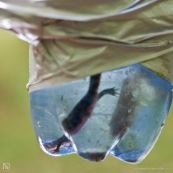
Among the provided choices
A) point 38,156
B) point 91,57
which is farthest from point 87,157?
point 38,156

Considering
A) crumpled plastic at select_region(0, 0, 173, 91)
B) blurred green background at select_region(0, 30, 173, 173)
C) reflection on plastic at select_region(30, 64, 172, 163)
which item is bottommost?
blurred green background at select_region(0, 30, 173, 173)

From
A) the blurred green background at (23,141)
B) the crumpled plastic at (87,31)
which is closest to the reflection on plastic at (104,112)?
the crumpled plastic at (87,31)

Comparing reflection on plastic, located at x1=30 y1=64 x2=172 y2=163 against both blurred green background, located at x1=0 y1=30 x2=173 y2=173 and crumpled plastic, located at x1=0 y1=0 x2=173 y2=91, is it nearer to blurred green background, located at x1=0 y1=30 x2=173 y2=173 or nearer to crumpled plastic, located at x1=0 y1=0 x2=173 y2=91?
crumpled plastic, located at x1=0 y1=0 x2=173 y2=91

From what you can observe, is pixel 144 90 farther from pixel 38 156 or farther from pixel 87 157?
pixel 38 156

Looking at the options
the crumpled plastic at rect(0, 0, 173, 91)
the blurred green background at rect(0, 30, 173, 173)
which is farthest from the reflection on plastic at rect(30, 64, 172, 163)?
the blurred green background at rect(0, 30, 173, 173)

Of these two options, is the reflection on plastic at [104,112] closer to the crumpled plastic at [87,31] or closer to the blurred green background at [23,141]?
the crumpled plastic at [87,31]
